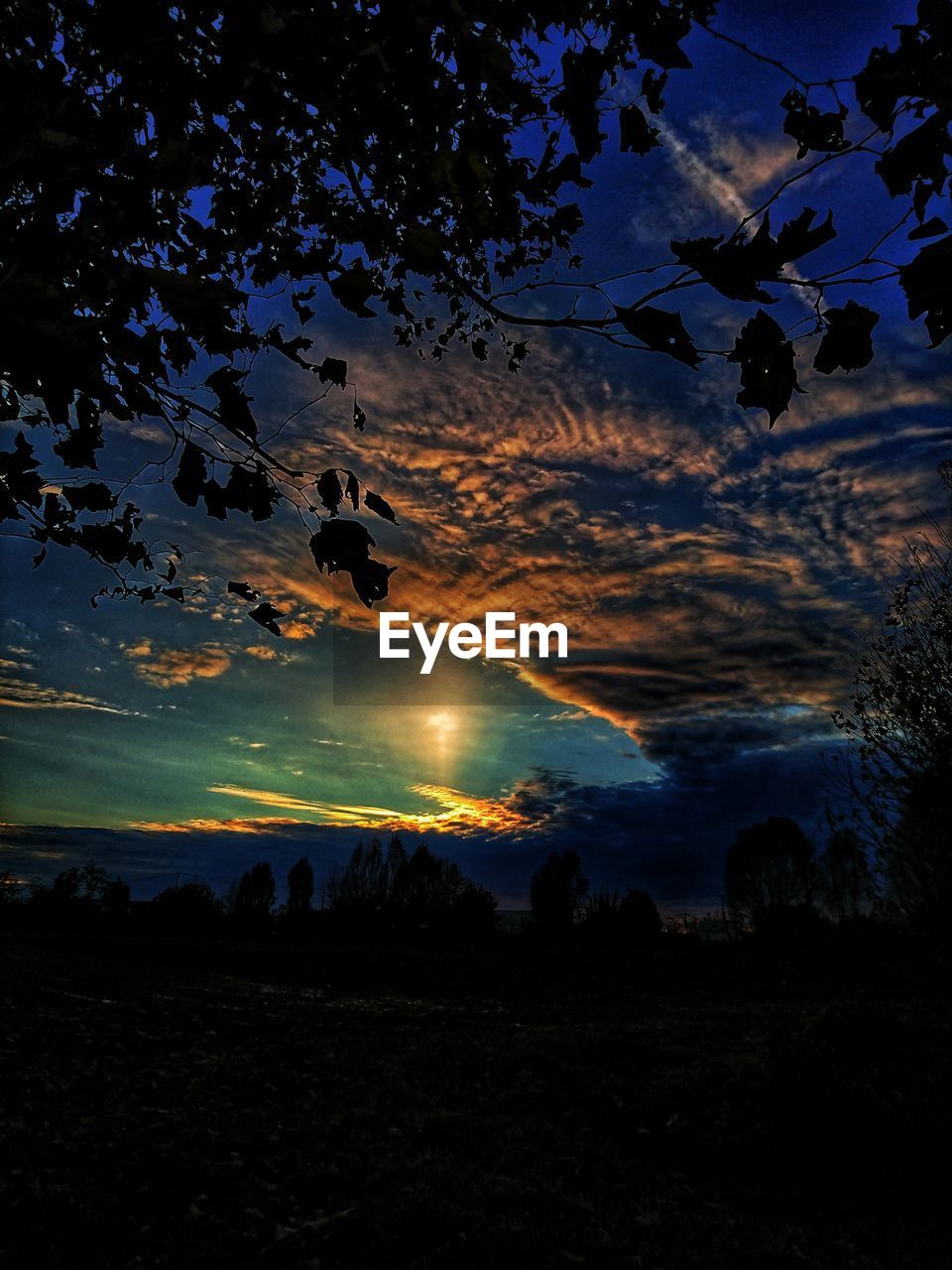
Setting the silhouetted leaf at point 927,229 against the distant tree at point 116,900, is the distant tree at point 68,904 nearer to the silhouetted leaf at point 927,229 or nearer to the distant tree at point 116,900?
the distant tree at point 116,900

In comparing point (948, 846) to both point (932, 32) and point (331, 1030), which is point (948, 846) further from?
point (932, 32)

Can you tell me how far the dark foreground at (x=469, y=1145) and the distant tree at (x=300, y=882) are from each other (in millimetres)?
74424

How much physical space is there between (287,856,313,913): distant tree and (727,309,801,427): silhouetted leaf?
89.5m

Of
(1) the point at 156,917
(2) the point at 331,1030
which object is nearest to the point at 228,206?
(2) the point at 331,1030

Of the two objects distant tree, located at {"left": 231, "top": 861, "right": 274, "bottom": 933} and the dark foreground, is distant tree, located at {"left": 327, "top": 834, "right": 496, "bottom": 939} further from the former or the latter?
the dark foreground

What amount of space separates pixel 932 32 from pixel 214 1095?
1068cm

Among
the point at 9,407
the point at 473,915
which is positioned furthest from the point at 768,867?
the point at 9,407

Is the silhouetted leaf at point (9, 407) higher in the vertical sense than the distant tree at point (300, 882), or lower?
higher

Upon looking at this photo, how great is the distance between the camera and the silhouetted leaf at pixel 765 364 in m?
1.79

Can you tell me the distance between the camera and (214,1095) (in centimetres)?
865

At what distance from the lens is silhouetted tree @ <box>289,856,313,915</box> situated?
8454 cm

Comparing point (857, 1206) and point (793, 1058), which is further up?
point (793, 1058)

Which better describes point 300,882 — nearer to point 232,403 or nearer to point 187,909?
point 187,909

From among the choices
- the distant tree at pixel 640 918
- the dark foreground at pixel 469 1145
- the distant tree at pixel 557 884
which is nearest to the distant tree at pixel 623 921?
the distant tree at pixel 640 918
